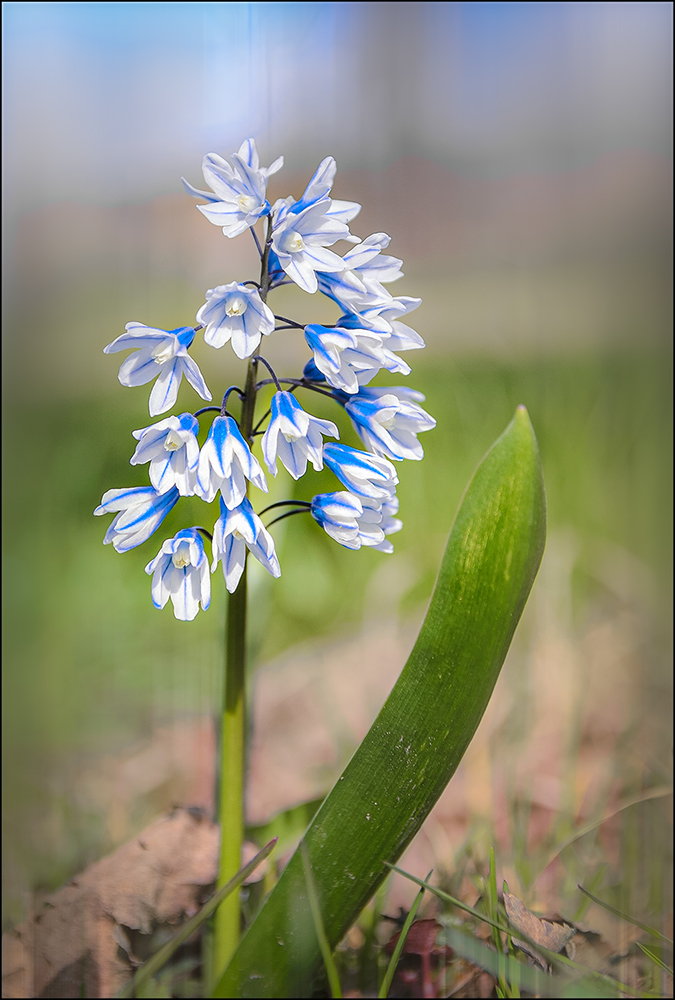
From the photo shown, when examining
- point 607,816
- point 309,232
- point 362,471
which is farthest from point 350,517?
point 607,816

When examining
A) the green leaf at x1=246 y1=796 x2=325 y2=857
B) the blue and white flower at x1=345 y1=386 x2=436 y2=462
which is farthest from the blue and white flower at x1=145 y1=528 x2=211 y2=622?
the green leaf at x1=246 y1=796 x2=325 y2=857

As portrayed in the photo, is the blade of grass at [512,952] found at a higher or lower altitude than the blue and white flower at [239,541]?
lower

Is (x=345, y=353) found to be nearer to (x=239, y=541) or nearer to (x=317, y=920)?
(x=239, y=541)

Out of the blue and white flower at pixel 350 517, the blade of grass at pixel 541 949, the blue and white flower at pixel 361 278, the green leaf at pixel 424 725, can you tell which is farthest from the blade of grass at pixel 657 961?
the blue and white flower at pixel 361 278

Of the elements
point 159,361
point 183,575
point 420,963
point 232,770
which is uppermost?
point 159,361

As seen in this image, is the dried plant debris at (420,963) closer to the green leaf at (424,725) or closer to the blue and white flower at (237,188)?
the green leaf at (424,725)

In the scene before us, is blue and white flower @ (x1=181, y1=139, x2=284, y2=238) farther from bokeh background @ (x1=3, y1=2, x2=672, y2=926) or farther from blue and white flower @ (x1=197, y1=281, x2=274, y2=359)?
bokeh background @ (x1=3, y1=2, x2=672, y2=926)
